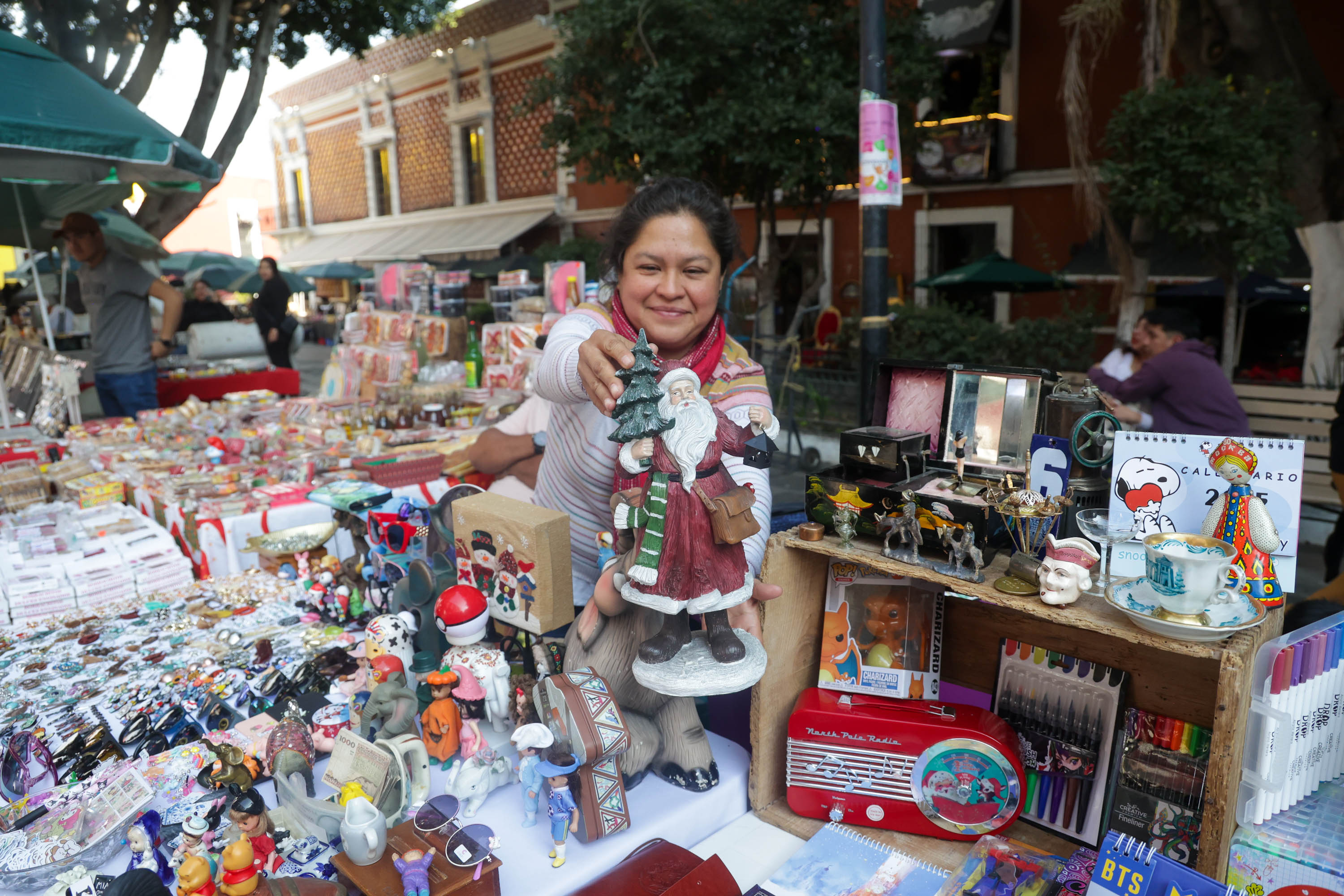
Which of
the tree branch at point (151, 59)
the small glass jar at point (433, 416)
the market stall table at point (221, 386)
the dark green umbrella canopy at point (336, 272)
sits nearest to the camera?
the small glass jar at point (433, 416)

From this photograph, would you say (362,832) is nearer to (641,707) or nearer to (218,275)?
(641,707)

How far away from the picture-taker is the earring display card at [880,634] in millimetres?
1833

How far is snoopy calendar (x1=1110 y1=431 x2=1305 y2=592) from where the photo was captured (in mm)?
1389

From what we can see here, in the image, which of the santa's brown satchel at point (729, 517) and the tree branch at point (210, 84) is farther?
the tree branch at point (210, 84)

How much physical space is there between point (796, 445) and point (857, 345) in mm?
2933

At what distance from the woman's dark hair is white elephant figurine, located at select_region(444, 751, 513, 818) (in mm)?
1070

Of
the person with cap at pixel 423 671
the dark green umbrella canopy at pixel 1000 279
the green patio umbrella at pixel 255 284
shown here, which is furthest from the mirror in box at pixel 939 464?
the green patio umbrella at pixel 255 284

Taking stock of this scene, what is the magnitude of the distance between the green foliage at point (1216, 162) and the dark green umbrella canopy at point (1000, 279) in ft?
9.26

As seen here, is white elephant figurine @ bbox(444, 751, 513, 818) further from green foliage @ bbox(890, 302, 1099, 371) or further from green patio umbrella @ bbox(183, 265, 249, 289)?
green patio umbrella @ bbox(183, 265, 249, 289)

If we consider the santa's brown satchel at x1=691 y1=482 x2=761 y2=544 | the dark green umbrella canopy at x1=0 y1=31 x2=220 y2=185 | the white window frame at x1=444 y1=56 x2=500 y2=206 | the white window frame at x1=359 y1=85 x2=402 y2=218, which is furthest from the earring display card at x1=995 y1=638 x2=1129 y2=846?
the white window frame at x1=359 y1=85 x2=402 y2=218

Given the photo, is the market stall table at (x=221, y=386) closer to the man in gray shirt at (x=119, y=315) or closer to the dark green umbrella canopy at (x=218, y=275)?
the man in gray shirt at (x=119, y=315)

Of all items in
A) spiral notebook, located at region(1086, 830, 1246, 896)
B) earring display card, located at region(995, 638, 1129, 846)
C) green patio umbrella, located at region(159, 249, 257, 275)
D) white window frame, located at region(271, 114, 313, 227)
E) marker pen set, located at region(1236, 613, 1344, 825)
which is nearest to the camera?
spiral notebook, located at region(1086, 830, 1246, 896)

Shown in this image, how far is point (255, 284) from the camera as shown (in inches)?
628

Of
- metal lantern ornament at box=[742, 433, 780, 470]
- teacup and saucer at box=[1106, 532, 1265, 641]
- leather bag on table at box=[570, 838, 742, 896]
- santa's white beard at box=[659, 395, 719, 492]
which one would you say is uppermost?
santa's white beard at box=[659, 395, 719, 492]
